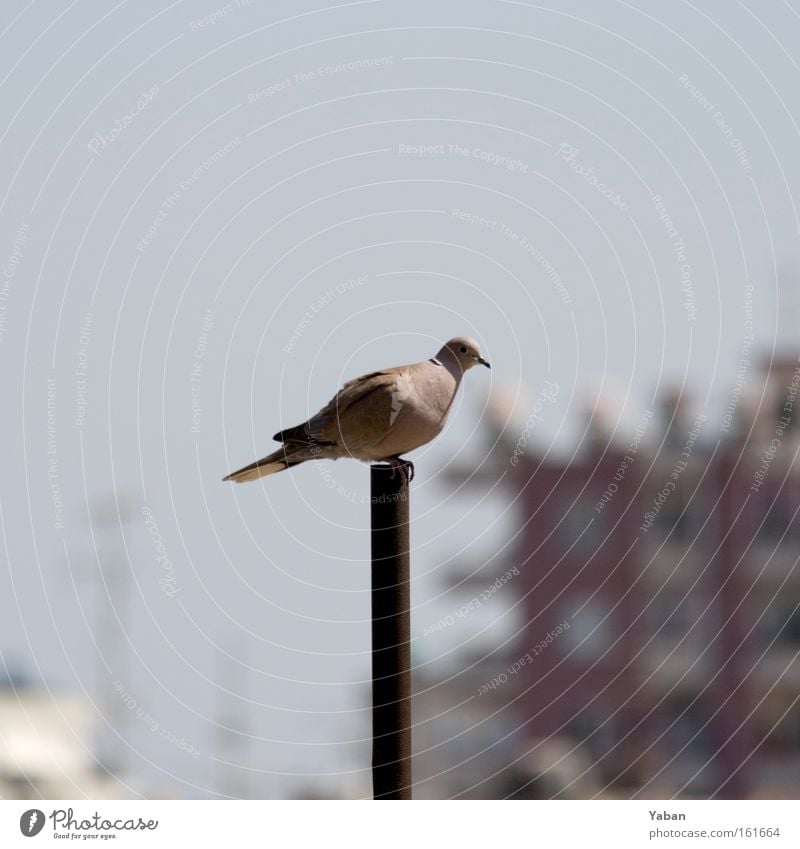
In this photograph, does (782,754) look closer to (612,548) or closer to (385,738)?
(612,548)

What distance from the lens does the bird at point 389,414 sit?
22.9 feet

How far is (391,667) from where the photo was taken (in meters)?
5.52

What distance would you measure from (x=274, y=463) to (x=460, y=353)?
3.41 feet

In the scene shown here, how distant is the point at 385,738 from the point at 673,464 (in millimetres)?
46919

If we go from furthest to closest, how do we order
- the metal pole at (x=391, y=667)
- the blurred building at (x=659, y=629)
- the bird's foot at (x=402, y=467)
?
the blurred building at (x=659, y=629)
the bird's foot at (x=402, y=467)
the metal pole at (x=391, y=667)

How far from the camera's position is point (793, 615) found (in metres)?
53.3

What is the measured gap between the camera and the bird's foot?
6914 mm

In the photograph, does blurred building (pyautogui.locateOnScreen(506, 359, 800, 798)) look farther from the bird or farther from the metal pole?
the metal pole

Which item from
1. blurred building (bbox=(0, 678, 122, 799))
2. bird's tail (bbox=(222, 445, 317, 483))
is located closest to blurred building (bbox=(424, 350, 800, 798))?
blurred building (bbox=(0, 678, 122, 799))
